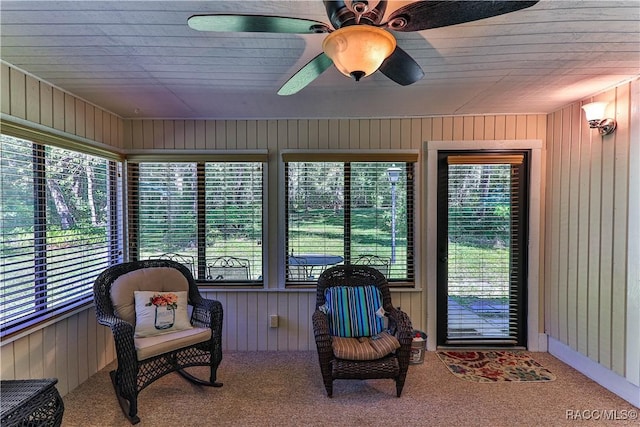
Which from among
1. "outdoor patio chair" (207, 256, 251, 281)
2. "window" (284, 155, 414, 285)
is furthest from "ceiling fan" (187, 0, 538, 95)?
"outdoor patio chair" (207, 256, 251, 281)

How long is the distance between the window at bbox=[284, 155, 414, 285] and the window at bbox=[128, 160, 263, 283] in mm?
395

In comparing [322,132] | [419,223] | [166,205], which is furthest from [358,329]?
[166,205]

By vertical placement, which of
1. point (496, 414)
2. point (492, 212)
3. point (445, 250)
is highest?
point (492, 212)

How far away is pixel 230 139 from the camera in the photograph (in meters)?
3.10

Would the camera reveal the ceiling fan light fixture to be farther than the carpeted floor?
No

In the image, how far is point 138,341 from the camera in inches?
86.4

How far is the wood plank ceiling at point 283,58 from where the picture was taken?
1.45m

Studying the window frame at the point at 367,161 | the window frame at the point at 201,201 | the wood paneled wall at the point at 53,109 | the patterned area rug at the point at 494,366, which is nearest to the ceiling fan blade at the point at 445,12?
the window frame at the point at 367,161

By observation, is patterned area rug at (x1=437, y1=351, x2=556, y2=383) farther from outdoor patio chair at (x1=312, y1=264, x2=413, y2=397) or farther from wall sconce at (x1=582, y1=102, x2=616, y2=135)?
wall sconce at (x1=582, y1=102, x2=616, y2=135)

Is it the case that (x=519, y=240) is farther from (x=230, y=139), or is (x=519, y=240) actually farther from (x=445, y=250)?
(x=230, y=139)

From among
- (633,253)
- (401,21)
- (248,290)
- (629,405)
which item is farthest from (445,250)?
(401,21)

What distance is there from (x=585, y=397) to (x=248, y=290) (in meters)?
2.93

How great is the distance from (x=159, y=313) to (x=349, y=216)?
1889 mm

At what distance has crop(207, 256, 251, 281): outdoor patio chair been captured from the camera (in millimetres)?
3156
